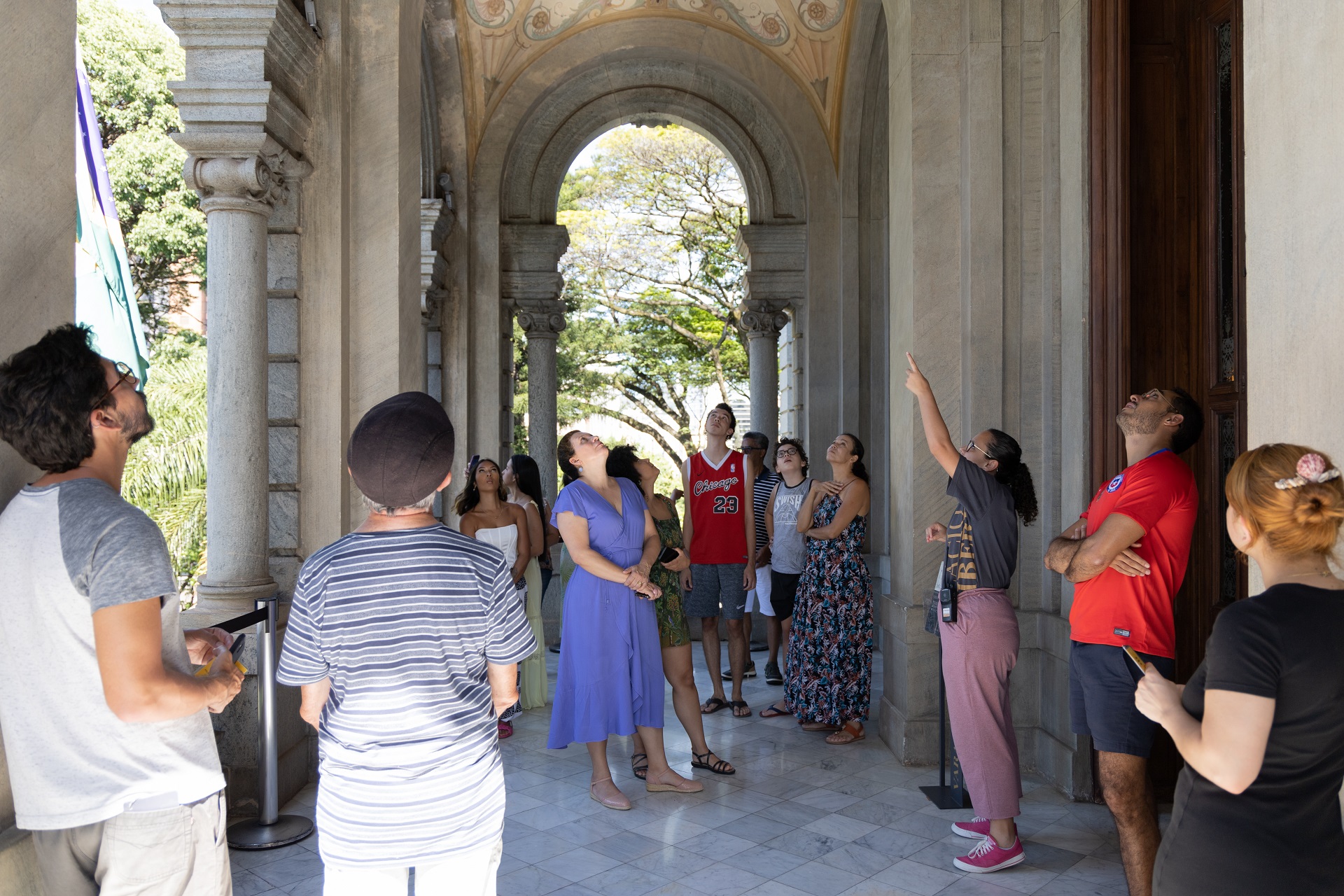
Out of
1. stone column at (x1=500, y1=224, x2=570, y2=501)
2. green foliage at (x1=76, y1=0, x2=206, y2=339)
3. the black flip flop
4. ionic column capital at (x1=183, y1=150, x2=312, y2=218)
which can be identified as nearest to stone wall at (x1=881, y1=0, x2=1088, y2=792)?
the black flip flop

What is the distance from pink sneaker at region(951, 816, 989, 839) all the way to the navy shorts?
78 centimetres

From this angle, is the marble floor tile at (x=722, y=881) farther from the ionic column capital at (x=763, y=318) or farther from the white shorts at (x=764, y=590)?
the ionic column capital at (x=763, y=318)

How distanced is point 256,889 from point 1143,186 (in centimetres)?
470

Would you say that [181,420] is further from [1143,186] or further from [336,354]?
[1143,186]

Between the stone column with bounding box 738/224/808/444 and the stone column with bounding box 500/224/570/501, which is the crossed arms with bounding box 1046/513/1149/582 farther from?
the stone column with bounding box 500/224/570/501

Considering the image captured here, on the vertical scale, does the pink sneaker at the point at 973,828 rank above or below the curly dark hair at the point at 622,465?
below

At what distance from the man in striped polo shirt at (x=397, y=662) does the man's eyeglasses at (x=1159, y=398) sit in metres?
2.36

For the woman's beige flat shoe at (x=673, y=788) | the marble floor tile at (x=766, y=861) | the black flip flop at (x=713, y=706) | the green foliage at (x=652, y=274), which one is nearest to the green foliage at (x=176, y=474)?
the green foliage at (x=652, y=274)

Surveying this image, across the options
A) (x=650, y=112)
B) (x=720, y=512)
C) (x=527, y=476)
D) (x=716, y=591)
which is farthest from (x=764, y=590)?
(x=650, y=112)

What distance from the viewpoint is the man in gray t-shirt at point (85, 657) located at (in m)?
1.70

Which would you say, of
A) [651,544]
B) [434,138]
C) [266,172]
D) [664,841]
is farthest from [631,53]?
[664,841]

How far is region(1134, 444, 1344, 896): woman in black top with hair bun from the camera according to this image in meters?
1.69

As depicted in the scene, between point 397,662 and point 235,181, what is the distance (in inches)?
130

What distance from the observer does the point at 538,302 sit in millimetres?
10258
